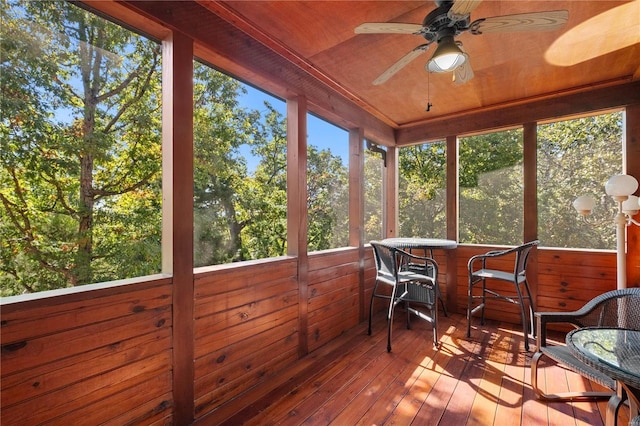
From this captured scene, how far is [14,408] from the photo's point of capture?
1.09 metres

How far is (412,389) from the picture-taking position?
1942 millimetres

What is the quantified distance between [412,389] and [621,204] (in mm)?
2083

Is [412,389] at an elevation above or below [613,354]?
below

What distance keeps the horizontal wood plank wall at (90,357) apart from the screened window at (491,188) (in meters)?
3.43

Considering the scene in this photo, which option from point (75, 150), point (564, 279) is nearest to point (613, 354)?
point (564, 279)

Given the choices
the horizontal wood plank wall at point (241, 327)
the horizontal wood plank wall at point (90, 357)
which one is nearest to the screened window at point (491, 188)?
the horizontal wood plank wall at point (241, 327)

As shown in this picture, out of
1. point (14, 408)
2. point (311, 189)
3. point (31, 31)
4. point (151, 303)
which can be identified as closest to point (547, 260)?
point (311, 189)

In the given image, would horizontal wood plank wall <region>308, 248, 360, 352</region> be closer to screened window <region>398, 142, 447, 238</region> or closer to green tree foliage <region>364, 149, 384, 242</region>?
green tree foliage <region>364, 149, 384, 242</region>

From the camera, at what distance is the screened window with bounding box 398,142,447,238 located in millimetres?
3766

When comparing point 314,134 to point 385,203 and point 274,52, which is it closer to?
point 274,52

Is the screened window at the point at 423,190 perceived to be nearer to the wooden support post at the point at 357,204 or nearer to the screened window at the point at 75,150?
the wooden support post at the point at 357,204

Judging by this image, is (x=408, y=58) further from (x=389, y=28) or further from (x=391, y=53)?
(x=391, y=53)

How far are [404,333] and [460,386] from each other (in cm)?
95

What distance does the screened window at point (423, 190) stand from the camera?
377cm
